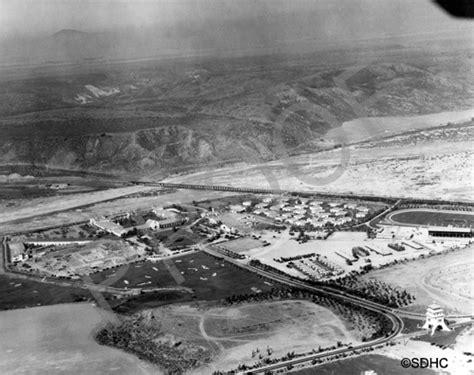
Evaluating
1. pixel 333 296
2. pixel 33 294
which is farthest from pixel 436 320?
pixel 33 294

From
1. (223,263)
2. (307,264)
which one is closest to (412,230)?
(307,264)

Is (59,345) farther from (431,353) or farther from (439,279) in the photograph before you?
(439,279)

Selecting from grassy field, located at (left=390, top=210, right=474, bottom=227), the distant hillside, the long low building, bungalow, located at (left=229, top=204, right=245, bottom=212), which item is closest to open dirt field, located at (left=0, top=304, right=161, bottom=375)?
bungalow, located at (left=229, top=204, right=245, bottom=212)

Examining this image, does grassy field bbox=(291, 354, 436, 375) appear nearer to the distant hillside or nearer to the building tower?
the building tower

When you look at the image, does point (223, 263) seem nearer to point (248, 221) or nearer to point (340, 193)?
point (248, 221)

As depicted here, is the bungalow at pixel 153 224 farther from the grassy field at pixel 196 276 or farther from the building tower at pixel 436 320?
the building tower at pixel 436 320
